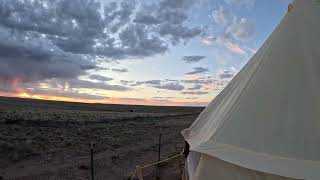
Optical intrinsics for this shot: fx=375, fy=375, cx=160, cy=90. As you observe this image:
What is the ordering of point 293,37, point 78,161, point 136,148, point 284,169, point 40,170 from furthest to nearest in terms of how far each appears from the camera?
Answer: point 136,148, point 78,161, point 40,170, point 293,37, point 284,169

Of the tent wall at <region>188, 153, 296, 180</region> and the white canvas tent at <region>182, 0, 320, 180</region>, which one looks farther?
the tent wall at <region>188, 153, 296, 180</region>

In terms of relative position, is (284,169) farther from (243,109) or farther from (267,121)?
(243,109)

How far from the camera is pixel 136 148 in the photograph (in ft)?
71.9

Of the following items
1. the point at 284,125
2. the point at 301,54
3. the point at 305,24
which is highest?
the point at 305,24

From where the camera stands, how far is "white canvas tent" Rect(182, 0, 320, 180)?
211 inches

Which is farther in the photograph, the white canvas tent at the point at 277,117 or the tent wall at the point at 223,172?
the tent wall at the point at 223,172

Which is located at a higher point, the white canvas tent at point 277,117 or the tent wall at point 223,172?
the white canvas tent at point 277,117

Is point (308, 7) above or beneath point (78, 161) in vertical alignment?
above

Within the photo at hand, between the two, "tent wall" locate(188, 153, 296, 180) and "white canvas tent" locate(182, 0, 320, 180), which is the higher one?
"white canvas tent" locate(182, 0, 320, 180)

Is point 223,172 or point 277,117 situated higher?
point 277,117

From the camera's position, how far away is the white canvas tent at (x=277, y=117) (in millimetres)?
5371

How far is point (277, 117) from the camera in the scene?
5.83 m

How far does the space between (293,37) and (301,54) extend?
48 centimetres

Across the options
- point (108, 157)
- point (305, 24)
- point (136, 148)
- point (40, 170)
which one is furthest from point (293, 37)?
point (136, 148)
